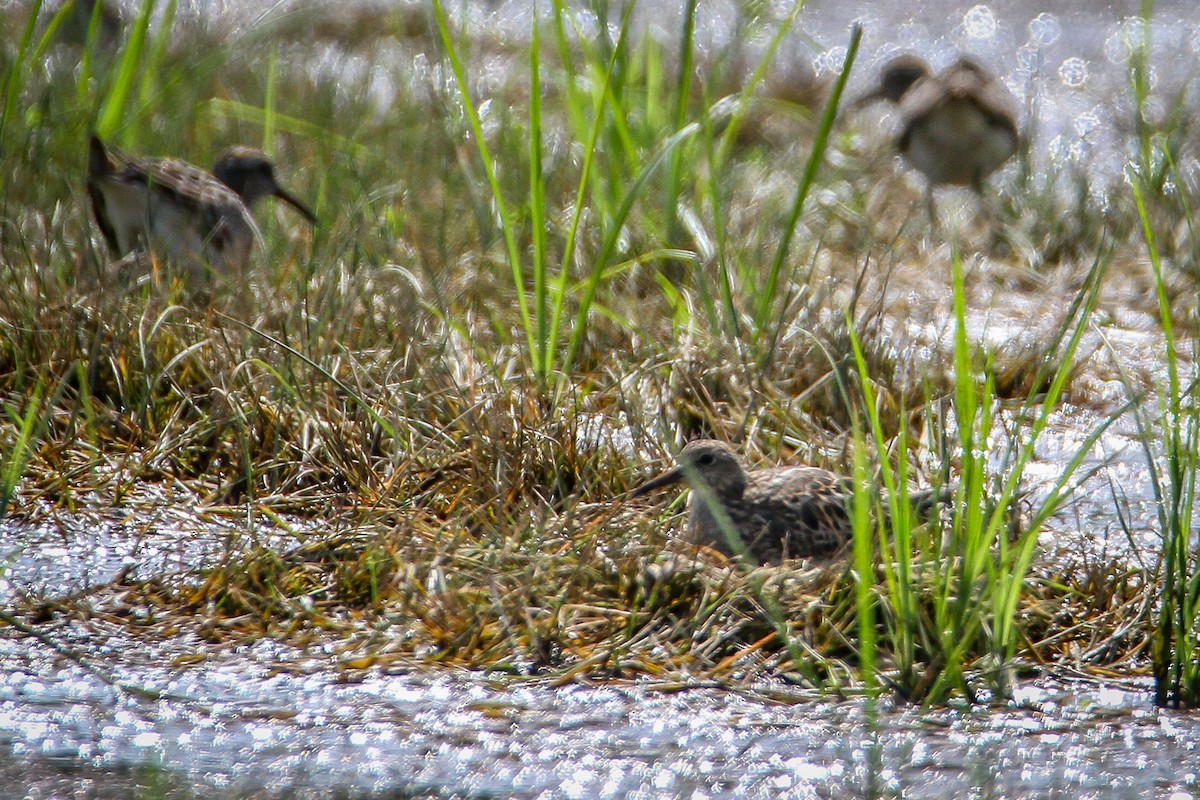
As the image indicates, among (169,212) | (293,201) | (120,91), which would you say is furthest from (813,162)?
(120,91)

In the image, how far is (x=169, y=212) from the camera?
5.71m

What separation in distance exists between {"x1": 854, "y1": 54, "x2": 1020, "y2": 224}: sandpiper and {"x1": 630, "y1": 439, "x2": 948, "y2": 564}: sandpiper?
3528 millimetres

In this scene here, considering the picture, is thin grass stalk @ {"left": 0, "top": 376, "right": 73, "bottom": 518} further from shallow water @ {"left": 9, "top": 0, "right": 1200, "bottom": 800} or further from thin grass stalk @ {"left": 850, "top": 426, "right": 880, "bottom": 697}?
thin grass stalk @ {"left": 850, "top": 426, "right": 880, "bottom": 697}

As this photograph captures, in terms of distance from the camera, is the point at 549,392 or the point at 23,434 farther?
the point at 549,392

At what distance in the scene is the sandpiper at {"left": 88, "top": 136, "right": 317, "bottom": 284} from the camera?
551 cm

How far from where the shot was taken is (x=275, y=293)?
16.8 feet

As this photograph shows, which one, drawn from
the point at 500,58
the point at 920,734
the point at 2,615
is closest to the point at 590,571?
the point at 920,734

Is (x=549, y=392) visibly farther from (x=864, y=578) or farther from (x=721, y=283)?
(x=864, y=578)

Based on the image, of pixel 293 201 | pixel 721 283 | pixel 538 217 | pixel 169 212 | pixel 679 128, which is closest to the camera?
pixel 538 217

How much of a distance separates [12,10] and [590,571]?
25.9ft

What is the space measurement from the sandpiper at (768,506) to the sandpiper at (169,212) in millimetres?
1992

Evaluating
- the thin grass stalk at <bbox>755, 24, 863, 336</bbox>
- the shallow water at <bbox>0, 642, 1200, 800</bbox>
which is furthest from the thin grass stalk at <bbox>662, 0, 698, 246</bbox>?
the shallow water at <bbox>0, 642, 1200, 800</bbox>

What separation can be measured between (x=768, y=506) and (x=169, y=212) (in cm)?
271

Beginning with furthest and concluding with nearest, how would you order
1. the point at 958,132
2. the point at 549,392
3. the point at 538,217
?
the point at 958,132 < the point at 549,392 < the point at 538,217
